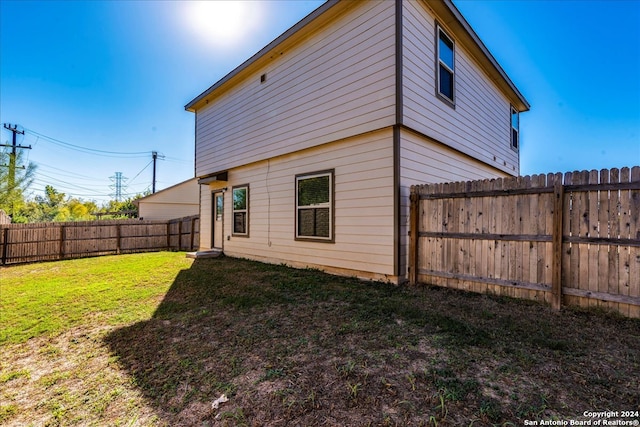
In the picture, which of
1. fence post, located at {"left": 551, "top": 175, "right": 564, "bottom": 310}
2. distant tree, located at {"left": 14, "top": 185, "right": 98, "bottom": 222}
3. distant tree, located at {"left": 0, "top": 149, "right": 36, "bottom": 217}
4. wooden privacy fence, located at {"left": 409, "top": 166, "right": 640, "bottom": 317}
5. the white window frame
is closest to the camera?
wooden privacy fence, located at {"left": 409, "top": 166, "right": 640, "bottom": 317}

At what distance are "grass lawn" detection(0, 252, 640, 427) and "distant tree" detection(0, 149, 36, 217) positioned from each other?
13.3 metres

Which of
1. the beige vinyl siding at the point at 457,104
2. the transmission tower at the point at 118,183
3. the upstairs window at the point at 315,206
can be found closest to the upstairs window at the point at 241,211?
the upstairs window at the point at 315,206

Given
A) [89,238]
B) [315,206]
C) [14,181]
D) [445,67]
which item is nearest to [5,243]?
[89,238]

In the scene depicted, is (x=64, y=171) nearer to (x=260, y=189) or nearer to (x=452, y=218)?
(x=260, y=189)

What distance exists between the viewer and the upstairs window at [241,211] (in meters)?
8.30

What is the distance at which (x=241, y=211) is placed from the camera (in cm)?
855

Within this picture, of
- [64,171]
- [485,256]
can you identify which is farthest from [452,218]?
[64,171]

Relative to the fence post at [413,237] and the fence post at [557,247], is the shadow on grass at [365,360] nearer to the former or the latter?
the fence post at [557,247]

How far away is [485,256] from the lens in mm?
4227

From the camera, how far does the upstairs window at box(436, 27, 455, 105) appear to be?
232 inches

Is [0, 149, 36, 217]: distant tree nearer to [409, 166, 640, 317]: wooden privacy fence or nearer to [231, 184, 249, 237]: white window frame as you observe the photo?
[231, 184, 249, 237]: white window frame

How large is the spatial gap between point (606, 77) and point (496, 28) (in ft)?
21.0

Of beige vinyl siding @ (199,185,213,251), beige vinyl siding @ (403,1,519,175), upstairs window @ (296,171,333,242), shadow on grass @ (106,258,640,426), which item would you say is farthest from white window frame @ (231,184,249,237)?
beige vinyl siding @ (403,1,519,175)

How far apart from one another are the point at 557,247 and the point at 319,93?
5.09m
